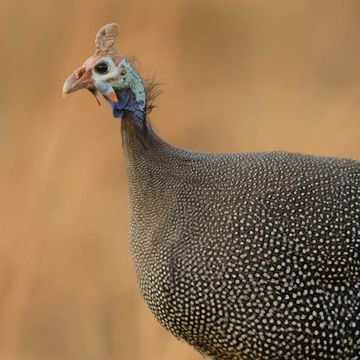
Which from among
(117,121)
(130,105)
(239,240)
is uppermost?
(117,121)

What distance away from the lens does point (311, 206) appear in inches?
87.7

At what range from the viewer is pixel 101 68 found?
7.52 feet

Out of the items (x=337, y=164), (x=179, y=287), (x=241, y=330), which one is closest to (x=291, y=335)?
(x=241, y=330)

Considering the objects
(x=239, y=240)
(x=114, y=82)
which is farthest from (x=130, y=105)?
(x=239, y=240)

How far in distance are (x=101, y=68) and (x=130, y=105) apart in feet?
0.39

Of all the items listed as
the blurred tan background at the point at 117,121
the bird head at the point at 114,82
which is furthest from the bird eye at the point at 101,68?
the blurred tan background at the point at 117,121

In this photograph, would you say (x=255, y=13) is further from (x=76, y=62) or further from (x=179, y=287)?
(x=179, y=287)

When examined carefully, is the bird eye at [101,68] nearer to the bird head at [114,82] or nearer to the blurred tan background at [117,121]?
the bird head at [114,82]

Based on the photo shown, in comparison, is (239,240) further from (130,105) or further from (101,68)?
(101,68)

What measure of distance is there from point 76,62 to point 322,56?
908mm

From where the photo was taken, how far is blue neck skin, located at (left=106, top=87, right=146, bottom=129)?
229 centimetres

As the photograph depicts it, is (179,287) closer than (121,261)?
Yes

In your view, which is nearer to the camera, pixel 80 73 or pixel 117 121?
pixel 80 73

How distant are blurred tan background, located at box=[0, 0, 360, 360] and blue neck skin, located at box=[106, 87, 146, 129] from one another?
3.31 ft
